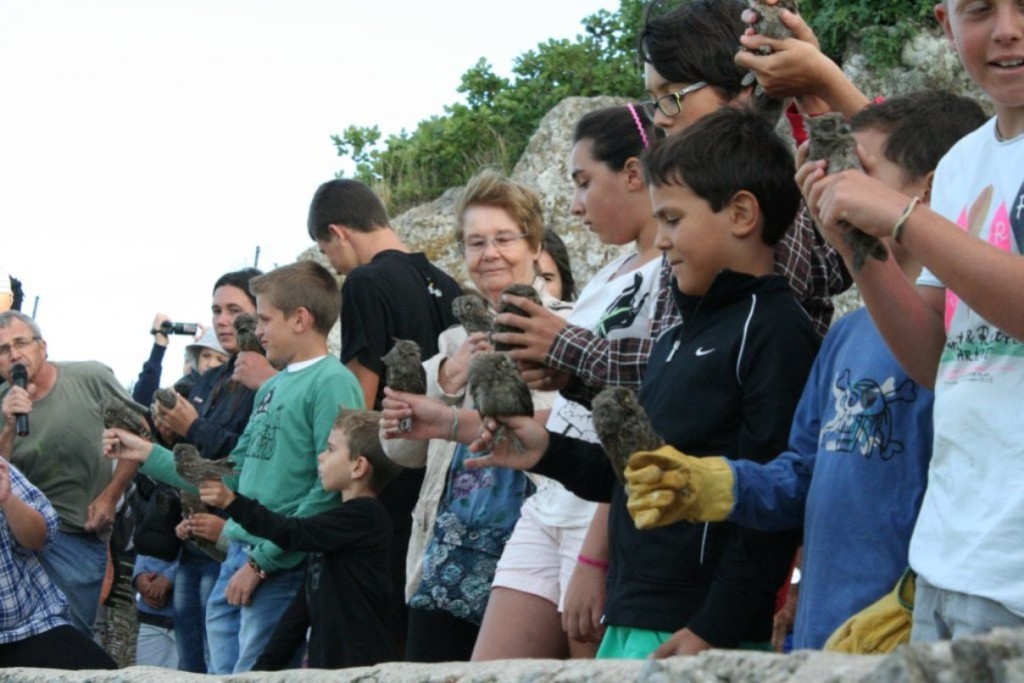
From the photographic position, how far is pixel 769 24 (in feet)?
11.0

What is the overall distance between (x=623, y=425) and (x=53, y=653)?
338cm

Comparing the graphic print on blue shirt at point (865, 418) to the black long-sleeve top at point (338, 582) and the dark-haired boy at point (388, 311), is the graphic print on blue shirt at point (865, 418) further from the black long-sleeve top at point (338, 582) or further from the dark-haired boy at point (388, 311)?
the dark-haired boy at point (388, 311)

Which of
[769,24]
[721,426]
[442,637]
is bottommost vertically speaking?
[442,637]

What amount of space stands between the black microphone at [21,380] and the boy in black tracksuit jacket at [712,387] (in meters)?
4.49

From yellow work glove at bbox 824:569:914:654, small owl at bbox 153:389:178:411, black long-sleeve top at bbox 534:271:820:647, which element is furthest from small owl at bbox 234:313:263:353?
yellow work glove at bbox 824:569:914:654

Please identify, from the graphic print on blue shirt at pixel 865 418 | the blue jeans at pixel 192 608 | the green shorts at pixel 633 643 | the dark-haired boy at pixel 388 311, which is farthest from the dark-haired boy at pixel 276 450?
the graphic print on blue shirt at pixel 865 418

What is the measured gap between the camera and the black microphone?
7395 millimetres

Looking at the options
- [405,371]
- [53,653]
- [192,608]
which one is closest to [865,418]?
[405,371]

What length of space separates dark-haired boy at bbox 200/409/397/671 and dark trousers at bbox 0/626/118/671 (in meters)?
0.71

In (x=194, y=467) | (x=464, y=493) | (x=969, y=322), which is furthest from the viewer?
(x=194, y=467)

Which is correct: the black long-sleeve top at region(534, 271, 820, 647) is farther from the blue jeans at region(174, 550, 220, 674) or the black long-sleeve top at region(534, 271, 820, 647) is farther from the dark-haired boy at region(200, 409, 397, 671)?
the blue jeans at region(174, 550, 220, 674)

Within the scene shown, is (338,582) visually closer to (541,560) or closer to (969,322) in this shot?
(541,560)

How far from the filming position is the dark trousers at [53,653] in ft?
18.4

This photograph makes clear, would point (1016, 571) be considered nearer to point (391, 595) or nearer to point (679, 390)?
point (679, 390)
